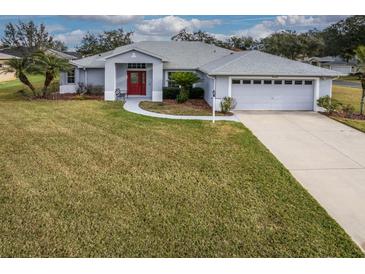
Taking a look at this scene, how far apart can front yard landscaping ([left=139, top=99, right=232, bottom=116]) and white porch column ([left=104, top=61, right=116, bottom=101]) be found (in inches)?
99.6

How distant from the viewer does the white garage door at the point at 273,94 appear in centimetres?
1961

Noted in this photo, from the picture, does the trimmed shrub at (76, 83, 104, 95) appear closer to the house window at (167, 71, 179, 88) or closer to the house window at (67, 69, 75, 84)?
the house window at (67, 69, 75, 84)

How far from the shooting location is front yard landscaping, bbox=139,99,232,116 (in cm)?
1877

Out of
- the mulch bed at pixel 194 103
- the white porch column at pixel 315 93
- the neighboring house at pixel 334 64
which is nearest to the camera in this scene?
the white porch column at pixel 315 93

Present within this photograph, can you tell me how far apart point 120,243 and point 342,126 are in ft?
42.4

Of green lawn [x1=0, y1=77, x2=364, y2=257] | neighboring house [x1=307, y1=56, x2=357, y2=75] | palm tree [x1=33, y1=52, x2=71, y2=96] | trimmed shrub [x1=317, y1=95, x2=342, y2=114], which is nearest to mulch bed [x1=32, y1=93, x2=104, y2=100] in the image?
palm tree [x1=33, y1=52, x2=71, y2=96]

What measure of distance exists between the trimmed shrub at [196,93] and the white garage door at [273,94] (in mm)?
4742

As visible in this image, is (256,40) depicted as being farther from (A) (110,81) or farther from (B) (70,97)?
(B) (70,97)

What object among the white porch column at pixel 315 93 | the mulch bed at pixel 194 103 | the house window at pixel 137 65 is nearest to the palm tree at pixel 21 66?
the house window at pixel 137 65

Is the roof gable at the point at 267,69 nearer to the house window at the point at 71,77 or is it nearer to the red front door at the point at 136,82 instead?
the red front door at the point at 136,82

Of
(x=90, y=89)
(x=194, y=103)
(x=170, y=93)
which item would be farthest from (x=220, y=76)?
(x=90, y=89)

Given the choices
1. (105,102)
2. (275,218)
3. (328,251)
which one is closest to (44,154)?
(275,218)

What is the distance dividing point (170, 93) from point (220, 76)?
19.0 feet

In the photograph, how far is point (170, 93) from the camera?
2406 centimetres
